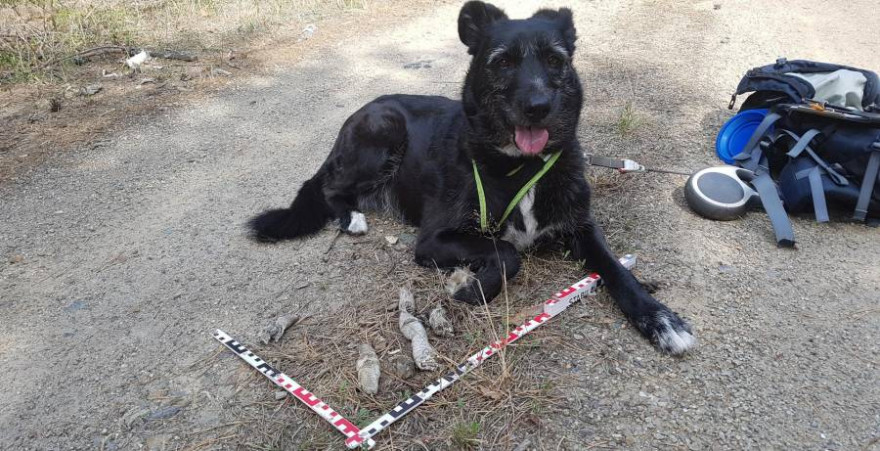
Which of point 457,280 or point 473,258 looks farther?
point 473,258

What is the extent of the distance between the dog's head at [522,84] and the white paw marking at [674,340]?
1104 millimetres

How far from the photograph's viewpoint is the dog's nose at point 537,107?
3.01 meters

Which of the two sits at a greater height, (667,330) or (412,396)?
(667,330)

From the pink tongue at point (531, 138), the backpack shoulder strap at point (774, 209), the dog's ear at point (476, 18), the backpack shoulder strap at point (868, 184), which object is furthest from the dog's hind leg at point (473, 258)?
the backpack shoulder strap at point (868, 184)

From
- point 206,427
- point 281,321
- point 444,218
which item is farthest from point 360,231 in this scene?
point 206,427

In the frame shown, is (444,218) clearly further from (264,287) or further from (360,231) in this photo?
(264,287)

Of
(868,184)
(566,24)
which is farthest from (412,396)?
(868,184)

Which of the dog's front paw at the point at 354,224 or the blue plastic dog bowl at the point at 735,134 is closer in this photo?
the dog's front paw at the point at 354,224

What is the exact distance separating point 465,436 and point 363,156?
2.38m

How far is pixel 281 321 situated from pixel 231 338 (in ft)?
0.82

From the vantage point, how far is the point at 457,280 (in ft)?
10.6

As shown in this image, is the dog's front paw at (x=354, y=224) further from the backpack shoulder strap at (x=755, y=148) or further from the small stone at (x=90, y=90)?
the small stone at (x=90, y=90)

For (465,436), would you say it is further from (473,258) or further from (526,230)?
(526,230)

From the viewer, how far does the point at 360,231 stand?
3.97 meters
